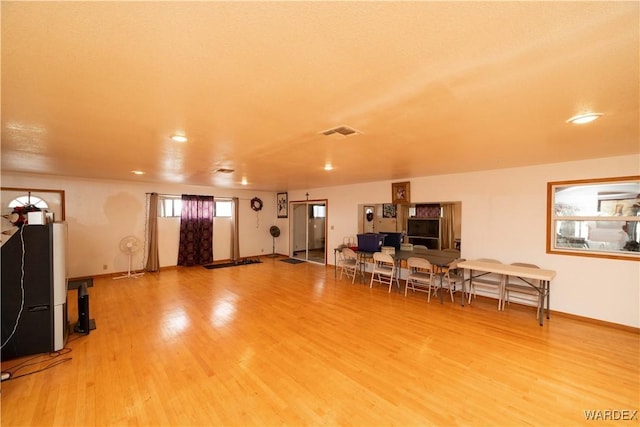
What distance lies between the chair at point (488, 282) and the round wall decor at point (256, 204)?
6585 mm

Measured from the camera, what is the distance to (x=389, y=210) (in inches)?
252

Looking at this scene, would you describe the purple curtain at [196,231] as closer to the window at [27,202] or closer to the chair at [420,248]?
the window at [27,202]

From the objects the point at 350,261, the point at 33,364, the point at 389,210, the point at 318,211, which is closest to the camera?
the point at 33,364

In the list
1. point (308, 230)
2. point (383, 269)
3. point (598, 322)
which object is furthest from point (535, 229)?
point (308, 230)

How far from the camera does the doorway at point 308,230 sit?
9039 mm

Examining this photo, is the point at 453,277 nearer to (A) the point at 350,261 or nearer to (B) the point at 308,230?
(A) the point at 350,261

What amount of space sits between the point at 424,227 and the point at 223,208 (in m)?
5.96

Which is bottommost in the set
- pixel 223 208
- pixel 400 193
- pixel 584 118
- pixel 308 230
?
pixel 308 230

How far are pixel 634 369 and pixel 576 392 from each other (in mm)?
992

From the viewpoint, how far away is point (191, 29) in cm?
111

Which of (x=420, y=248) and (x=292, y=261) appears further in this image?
(x=292, y=261)

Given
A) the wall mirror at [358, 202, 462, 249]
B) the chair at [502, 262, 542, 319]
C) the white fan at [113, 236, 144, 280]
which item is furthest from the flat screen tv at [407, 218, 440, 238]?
the white fan at [113, 236, 144, 280]

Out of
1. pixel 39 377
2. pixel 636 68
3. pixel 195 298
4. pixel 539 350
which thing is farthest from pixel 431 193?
pixel 39 377

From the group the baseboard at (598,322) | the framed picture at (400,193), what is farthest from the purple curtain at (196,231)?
the baseboard at (598,322)
